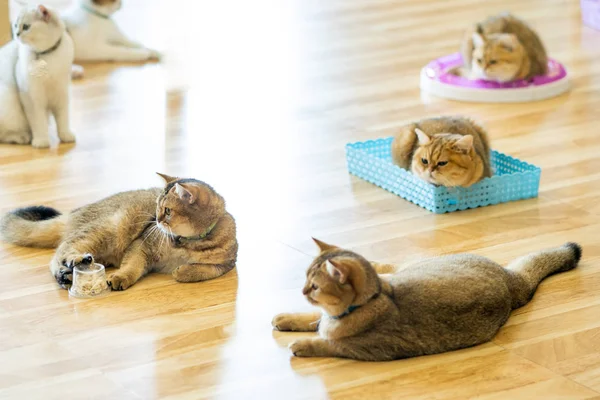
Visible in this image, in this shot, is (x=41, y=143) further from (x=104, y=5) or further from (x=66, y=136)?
(x=104, y=5)

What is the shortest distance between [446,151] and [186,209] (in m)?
1.10

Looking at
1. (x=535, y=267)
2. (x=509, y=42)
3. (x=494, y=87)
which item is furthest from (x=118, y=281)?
(x=509, y=42)

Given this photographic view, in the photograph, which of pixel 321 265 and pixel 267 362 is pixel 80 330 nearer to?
pixel 267 362

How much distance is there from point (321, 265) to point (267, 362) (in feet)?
1.06

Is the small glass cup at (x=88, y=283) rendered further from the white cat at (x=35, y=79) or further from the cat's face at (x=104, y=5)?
the cat's face at (x=104, y=5)

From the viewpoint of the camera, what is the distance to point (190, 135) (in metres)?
4.96

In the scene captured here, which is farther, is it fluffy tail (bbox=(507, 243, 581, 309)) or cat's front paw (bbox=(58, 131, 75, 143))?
cat's front paw (bbox=(58, 131, 75, 143))

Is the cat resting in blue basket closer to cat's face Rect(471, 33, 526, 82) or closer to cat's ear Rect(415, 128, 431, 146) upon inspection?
cat's ear Rect(415, 128, 431, 146)

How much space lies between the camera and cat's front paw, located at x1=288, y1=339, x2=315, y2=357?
2928mm

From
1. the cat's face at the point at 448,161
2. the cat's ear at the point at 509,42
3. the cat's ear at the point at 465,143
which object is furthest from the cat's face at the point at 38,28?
the cat's ear at the point at 509,42

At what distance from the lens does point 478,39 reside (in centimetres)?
552

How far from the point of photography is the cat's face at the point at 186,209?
3.38 metres

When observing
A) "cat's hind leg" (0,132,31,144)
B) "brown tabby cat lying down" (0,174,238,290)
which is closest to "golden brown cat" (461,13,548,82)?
"cat's hind leg" (0,132,31,144)

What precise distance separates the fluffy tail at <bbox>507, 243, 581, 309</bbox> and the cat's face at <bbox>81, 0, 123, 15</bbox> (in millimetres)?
3479
